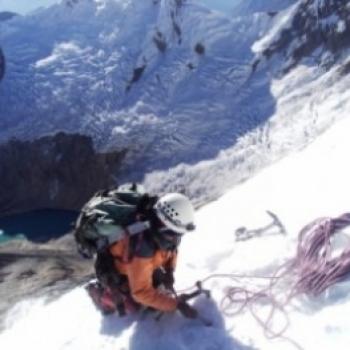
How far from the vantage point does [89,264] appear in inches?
921

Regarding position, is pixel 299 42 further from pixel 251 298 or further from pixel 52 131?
pixel 251 298

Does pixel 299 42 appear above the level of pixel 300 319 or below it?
below

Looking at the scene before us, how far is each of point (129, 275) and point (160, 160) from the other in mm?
46905

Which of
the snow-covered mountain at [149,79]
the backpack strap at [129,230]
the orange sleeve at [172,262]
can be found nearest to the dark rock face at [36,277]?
the orange sleeve at [172,262]

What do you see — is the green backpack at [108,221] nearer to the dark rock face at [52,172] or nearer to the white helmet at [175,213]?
the white helmet at [175,213]

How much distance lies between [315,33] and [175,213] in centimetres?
4886

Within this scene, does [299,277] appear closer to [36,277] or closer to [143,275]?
[143,275]

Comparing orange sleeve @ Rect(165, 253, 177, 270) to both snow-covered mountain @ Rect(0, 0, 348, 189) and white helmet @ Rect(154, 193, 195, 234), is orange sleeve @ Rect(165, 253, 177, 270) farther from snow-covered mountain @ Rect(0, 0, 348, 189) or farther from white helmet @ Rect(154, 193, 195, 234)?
snow-covered mountain @ Rect(0, 0, 348, 189)

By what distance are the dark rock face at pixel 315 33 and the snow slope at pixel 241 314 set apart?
1553 inches

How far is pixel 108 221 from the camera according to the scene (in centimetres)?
716

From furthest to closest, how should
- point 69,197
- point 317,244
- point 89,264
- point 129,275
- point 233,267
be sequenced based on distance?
point 69,197 → point 89,264 → point 233,267 → point 317,244 → point 129,275

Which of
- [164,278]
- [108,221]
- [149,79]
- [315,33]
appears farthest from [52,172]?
[108,221]

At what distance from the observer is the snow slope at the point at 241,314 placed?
257 inches

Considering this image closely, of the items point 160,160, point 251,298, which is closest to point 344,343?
point 251,298
